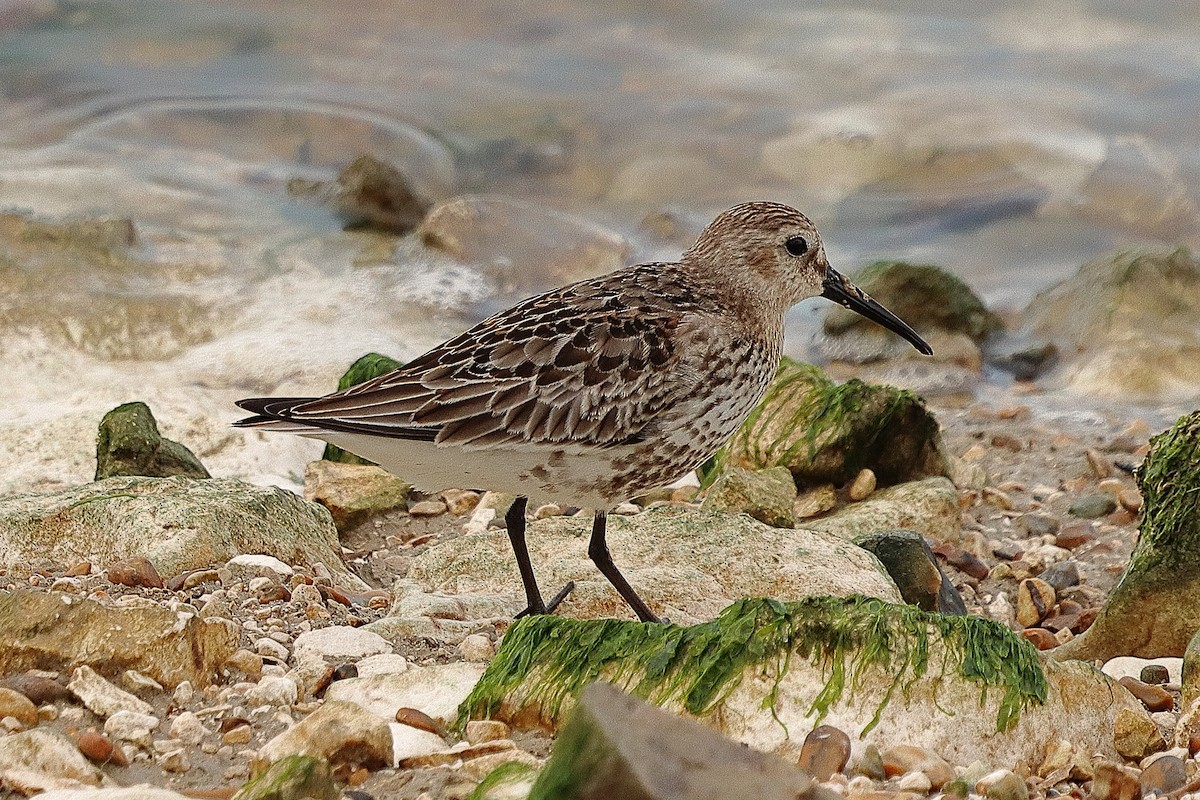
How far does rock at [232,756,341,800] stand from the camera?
10.8 feet

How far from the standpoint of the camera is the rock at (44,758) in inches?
139

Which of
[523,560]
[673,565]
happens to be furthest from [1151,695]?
[523,560]

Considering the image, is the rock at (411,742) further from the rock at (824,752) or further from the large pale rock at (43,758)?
the rock at (824,752)

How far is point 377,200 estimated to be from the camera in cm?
1305

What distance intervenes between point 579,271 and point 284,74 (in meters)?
5.92

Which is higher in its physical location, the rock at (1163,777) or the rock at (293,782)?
the rock at (293,782)

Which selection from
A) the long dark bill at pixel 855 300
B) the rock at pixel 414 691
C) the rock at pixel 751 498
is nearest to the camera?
the rock at pixel 414 691

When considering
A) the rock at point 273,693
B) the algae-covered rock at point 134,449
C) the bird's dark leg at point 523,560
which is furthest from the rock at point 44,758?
the algae-covered rock at point 134,449

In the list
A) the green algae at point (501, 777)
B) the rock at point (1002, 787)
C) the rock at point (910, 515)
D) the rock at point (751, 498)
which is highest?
the green algae at point (501, 777)

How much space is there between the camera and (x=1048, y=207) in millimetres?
13133

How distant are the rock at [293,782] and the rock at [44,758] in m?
0.45

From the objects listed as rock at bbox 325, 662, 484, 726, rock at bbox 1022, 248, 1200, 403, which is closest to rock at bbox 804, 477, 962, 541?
rock at bbox 325, 662, 484, 726

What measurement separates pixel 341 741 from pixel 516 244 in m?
8.85

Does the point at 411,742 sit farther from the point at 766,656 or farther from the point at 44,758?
the point at 766,656
